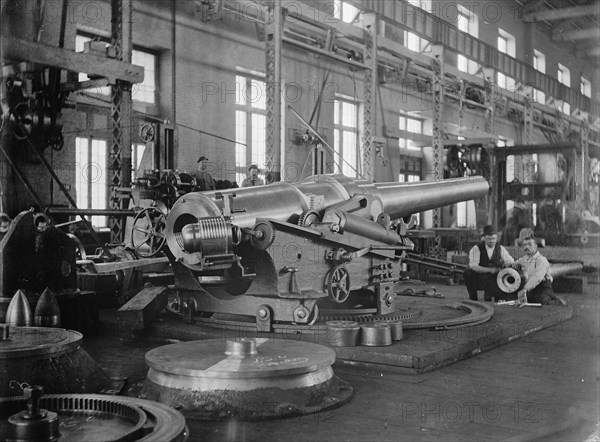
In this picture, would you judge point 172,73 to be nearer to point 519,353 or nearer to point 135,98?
point 135,98

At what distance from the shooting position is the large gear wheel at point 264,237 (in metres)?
4.64

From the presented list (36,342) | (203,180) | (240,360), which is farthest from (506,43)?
(36,342)

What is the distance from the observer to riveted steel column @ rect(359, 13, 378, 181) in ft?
50.3

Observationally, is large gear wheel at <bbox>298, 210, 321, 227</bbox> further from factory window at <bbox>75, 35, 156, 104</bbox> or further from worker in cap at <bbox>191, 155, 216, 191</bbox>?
factory window at <bbox>75, 35, 156, 104</bbox>

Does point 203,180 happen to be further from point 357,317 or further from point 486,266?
point 357,317

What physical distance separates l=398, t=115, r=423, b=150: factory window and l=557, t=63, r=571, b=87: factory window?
4.48m

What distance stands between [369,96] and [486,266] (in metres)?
8.01

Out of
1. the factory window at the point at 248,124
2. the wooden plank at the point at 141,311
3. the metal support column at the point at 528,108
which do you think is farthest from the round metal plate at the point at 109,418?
the metal support column at the point at 528,108

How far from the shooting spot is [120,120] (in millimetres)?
10039

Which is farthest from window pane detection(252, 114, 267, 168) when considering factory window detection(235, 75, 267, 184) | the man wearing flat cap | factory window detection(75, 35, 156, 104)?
the man wearing flat cap

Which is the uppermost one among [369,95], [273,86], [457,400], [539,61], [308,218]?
[539,61]

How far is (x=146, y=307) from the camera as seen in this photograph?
17.3 ft

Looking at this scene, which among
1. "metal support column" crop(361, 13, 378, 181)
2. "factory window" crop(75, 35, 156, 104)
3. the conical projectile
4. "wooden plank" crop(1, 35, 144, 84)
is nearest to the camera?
the conical projectile

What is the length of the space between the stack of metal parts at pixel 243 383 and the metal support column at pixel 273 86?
24.0 ft
